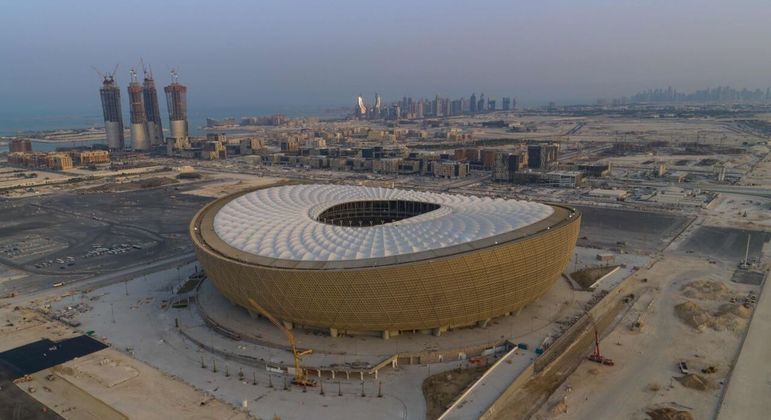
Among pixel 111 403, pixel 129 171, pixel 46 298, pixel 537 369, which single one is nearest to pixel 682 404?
pixel 537 369

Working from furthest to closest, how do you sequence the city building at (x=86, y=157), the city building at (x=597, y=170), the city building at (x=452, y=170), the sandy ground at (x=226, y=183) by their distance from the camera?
the city building at (x=86, y=157) → the city building at (x=452, y=170) → the city building at (x=597, y=170) → the sandy ground at (x=226, y=183)

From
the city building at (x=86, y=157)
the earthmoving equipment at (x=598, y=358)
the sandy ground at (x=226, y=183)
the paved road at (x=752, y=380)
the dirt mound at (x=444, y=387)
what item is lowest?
the paved road at (x=752, y=380)

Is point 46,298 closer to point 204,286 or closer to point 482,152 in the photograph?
point 204,286

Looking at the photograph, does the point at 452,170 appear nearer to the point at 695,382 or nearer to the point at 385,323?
the point at 385,323

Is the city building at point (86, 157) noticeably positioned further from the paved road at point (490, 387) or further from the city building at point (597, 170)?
the paved road at point (490, 387)

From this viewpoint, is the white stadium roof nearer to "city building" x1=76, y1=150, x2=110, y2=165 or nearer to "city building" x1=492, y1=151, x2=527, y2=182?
"city building" x1=492, y1=151, x2=527, y2=182

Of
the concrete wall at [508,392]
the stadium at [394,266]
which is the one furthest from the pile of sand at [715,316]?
the concrete wall at [508,392]

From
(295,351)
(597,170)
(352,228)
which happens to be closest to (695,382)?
(295,351)
